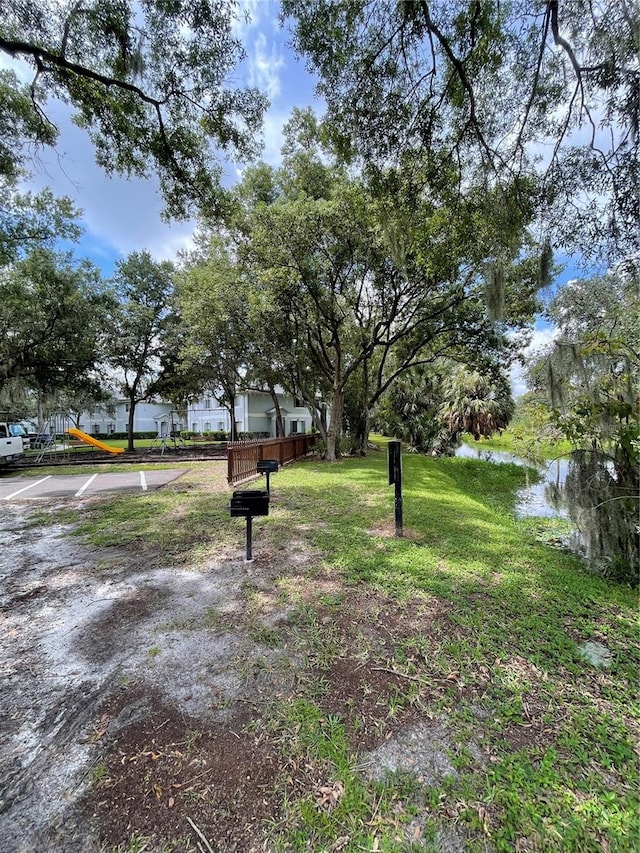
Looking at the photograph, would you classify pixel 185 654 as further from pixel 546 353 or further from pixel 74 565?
pixel 546 353

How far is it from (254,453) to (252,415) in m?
20.5

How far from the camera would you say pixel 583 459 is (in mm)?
4020

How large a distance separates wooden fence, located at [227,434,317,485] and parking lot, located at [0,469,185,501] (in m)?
2.00

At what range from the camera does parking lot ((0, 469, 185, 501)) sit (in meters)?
8.70

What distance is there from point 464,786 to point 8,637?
3.29m

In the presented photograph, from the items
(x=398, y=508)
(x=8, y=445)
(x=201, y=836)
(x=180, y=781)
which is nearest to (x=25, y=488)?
(x=8, y=445)

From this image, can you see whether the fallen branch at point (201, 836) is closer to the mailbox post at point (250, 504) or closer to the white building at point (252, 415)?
the mailbox post at point (250, 504)

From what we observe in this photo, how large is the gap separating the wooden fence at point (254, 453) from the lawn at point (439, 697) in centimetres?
420

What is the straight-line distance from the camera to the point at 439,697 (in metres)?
2.16

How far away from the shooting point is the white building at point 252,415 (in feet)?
99.1

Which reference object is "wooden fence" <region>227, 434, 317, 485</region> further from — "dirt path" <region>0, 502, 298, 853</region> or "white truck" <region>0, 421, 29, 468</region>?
"white truck" <region>0, 421, 29, 468</region>

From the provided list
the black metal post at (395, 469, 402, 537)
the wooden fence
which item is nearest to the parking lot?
the wooden fence

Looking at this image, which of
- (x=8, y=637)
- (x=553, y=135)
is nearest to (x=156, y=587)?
(x=8, y=637)

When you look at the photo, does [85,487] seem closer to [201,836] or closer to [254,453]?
[254,453]
